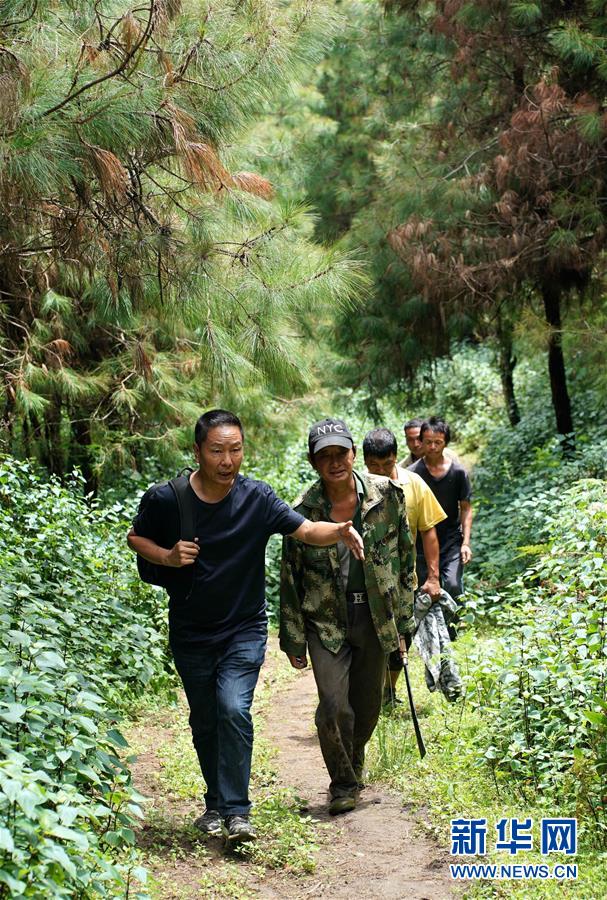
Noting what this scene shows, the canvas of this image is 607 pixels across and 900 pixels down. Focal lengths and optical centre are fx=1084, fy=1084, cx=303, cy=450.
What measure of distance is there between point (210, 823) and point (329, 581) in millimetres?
1290

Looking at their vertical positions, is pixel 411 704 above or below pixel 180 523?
below

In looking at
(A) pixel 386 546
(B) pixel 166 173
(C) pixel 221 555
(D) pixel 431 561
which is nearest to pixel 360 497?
(A) pixel 386 546

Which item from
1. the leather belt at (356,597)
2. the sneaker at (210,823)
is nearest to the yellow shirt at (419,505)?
the leather belt at (356,597)

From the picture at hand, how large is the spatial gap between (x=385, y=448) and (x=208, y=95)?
225 centimetres

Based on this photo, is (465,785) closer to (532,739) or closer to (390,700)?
(532,739)

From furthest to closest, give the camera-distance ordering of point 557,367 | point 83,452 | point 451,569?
1. point 557,367
2. point 83,452
3. point 451,569

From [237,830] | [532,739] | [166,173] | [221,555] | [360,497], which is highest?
[166,173]

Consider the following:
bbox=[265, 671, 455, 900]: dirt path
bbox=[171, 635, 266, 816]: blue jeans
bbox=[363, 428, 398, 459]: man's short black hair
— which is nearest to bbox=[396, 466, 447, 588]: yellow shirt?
bbox=[363, 428, 398, 459]: man's short black hair

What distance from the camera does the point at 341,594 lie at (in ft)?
18.0

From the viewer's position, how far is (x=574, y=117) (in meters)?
11.1

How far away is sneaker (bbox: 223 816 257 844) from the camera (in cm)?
480

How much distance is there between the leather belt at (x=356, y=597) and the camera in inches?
218

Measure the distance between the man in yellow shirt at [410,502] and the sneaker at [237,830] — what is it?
1.72 meters

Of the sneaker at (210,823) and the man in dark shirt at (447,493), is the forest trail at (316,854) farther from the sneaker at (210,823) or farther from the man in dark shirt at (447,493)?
the man in dark shirt at (447,493)
